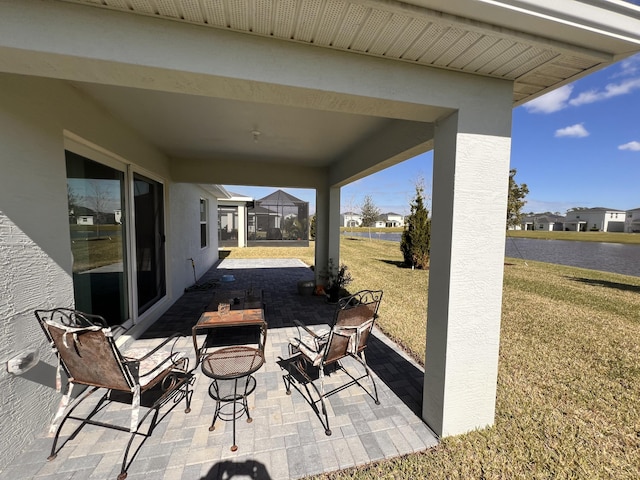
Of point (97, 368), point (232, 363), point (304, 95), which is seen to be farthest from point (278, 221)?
point (304, 95)

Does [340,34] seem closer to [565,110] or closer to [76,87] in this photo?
[76,87]

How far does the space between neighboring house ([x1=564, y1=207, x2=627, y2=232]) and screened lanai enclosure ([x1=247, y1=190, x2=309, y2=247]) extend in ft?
228

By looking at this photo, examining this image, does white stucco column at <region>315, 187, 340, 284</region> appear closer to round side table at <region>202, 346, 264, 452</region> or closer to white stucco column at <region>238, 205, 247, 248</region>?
round side table at <region>202, 346, 264, 452</region>

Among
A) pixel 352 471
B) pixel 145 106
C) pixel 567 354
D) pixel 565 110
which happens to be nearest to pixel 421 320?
pixel 567 354

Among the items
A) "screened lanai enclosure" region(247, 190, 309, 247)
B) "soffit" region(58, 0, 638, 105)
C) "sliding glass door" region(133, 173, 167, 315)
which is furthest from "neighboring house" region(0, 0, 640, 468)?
"screened lanai enclosure" region(247, 190, 309, 247)

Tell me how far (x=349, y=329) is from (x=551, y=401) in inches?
89.4

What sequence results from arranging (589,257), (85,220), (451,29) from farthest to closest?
1. (589,257)
2. (85,220)
3. (451,29)

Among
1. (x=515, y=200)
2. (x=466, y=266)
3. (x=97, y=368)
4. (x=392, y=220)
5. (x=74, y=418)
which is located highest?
(x=515, y=200)

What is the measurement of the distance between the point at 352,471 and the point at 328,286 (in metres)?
4.60

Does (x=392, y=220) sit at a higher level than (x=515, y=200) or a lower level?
lower

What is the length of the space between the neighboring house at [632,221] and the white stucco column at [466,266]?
77.0 metres

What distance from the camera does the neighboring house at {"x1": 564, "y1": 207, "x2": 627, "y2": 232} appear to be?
182ft

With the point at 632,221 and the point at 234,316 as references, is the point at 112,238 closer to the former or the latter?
the point at 234,316

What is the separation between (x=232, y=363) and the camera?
89.5 inches
